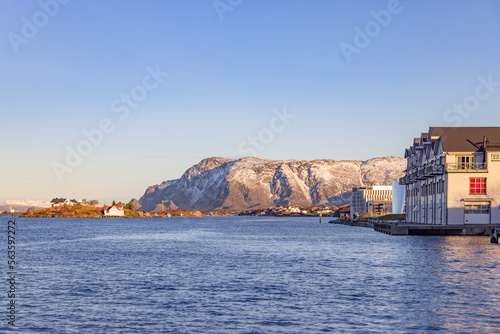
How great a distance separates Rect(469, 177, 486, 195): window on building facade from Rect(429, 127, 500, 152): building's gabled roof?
5.67 metres

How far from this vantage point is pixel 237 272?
160 feet

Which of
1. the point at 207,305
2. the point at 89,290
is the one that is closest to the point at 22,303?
the point at 89,290

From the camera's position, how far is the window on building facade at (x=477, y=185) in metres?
92.6

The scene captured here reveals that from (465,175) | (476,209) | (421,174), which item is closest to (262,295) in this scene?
(465,175)

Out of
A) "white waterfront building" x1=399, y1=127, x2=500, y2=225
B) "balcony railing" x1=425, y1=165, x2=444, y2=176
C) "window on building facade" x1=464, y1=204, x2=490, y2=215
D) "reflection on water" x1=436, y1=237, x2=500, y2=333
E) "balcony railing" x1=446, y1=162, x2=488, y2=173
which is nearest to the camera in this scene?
"reflection on water" x1=436, y1=237, x2=500, y2=333

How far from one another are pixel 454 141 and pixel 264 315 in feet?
255

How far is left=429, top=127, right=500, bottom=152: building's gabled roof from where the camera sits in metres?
95.9

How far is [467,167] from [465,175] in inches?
60.4

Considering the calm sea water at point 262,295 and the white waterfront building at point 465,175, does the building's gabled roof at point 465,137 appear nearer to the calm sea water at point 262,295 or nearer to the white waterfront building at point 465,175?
the white waterfront building at point 465,175

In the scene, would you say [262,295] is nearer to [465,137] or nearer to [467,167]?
[467,167]

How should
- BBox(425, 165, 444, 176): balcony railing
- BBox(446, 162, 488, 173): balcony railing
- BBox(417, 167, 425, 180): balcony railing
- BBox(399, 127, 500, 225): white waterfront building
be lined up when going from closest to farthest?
1. BBox(399, 127, 500, 225): white waterfront building
2. BBox(446, 162, 488, 173): balcony railing
3. BBox(425, 165, 444, 176): balcony railing
4. BBox(417, 167, 425, 180): balcony railing

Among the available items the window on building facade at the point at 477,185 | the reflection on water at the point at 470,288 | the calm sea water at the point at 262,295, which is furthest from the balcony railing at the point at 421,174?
the calm sea water at the point at 262,295

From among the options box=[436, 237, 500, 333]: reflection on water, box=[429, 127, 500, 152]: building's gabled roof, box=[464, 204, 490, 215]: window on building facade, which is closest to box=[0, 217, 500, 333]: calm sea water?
box=[436, 237, 500, 333]: reflection on water

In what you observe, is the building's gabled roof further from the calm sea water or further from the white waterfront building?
the calm sea water
